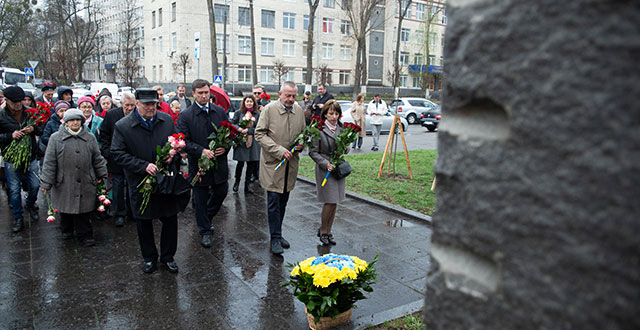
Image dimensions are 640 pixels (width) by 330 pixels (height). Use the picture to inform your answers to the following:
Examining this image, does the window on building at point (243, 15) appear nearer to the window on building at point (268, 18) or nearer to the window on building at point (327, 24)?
the window on building at point (268, 18)

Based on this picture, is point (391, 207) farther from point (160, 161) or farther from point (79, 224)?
point (79, 224)

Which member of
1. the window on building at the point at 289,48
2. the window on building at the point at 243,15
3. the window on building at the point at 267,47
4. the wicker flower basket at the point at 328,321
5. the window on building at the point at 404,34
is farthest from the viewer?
the window on building at the point at 404,34

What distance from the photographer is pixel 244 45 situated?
50.8 meters

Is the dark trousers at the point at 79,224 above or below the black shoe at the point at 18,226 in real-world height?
above

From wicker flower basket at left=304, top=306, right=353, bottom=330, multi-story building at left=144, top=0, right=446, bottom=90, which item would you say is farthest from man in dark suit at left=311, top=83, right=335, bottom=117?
multi-story building at left=144, top=0, right=446, bottom=90

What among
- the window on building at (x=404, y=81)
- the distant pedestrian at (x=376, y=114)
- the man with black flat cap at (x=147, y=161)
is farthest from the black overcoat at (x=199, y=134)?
the window on building at (x=404, y=81)

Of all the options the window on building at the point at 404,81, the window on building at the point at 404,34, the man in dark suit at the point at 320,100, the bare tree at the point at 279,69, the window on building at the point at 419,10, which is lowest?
the man in dark suit at the point at 320,100

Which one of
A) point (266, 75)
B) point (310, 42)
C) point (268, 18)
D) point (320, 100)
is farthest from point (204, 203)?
point (268, 18)

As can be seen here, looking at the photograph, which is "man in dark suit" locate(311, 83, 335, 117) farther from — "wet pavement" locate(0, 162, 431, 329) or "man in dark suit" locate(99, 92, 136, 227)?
"man in dark suit" locate(99, 92, 136, 227)

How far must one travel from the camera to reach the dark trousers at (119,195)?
6.78 meters

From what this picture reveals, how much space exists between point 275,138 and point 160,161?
144 cm

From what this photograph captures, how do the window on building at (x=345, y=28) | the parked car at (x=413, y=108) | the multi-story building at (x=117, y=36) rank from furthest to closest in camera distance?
1. the window on building at (x=345, y=28)
2. the multi-story building at (x=117, y=36)
3. the parked car at (x=413, y=108)

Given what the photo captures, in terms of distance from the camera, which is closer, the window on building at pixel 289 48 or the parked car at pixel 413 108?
the parked car at pixel 413 108

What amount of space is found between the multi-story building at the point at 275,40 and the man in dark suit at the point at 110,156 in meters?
40.2
